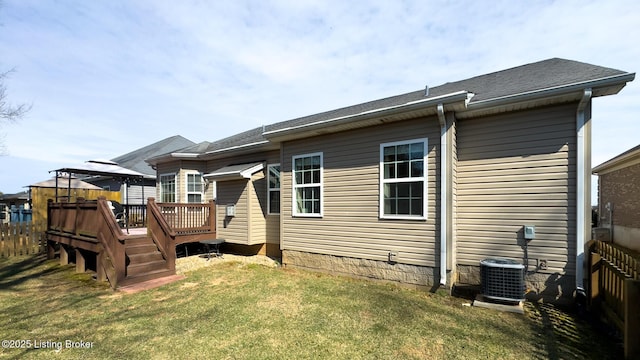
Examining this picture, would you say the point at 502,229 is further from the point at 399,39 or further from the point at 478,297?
the point at 399,39


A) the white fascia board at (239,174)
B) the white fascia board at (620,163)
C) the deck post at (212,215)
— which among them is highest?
the white fascia board at (620,163)

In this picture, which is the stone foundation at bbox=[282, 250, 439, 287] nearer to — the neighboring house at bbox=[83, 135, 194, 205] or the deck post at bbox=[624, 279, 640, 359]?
the deck post at bbox=[624, 279, 640, 359]

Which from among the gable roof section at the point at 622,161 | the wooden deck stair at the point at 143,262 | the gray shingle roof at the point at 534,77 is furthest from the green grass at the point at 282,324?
the gable roof section at the point at 622,161

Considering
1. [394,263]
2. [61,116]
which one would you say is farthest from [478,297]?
[61,116]

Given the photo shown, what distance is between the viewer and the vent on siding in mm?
4605

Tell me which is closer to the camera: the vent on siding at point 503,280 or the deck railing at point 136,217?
the vent on siding at point 503,280

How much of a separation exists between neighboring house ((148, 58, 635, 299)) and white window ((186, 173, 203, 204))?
469cm

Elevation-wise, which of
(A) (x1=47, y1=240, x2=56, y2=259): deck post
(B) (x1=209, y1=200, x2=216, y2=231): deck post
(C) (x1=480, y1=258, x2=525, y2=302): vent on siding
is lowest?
(A) (x1=47, y1=240, x2=56, y2=259): deck post

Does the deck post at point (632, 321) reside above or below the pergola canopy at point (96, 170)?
below

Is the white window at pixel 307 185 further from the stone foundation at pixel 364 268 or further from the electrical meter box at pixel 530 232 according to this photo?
the electrical meter box at pixel 530 232

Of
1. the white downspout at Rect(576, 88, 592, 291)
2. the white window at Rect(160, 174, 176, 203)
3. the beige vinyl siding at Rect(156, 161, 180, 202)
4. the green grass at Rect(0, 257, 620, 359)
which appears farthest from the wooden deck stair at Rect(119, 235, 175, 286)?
the white downspout at Rect(576, 88, 592, 291)

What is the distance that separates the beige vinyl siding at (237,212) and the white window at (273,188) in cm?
69

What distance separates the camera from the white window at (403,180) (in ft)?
18.5

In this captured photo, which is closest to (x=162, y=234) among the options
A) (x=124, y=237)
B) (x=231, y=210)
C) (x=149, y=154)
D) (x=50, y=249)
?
(x=124, y=237)
